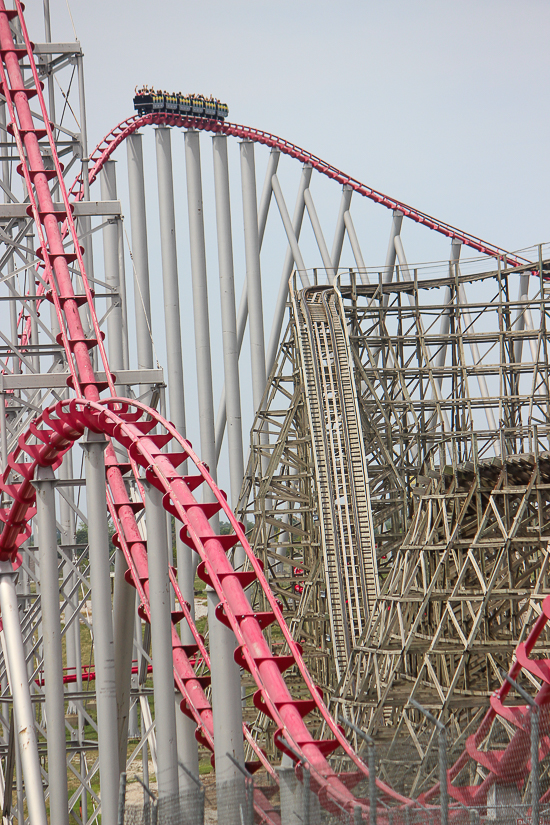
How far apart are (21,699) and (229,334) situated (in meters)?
11.2

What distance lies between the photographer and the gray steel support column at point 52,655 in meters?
8.66

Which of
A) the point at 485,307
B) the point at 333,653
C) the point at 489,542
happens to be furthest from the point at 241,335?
the point at 489,542

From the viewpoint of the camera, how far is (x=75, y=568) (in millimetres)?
9477

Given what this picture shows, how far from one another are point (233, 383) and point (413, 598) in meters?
7.28

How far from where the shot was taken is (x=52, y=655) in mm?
A: 8820

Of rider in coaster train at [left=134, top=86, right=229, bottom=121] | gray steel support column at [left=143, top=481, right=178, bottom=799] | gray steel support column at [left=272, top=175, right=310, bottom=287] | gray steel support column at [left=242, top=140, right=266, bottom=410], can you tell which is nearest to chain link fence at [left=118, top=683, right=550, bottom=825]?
gray steel support column at [left=143, top=481, right=178, bottom=799]

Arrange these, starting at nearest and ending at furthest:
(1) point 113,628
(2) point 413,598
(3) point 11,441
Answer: (1) point 113,628
(3) point 11,441
(2) point 413,598

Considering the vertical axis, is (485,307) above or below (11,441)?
above

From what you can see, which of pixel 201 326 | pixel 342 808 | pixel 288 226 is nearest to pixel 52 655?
pixel 342 808

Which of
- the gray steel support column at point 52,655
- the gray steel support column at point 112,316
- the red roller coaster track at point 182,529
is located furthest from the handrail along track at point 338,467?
the gray steel support column at point 52,655

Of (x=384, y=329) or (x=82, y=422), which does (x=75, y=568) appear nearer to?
(x=82, y=422)

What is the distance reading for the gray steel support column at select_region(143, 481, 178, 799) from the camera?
25.1 feet

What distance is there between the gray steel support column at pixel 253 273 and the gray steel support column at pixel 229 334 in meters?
0.33

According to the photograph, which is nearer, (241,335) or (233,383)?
(233,383)
